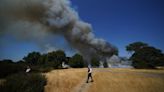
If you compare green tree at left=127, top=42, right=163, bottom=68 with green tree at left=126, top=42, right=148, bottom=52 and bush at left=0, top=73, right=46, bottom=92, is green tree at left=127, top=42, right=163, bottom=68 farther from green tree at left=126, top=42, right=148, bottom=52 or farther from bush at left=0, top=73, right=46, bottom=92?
bush at left=0, top=73, right=46, bottom=92

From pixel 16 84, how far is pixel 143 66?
47.0m

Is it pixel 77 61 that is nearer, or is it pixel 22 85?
pixel 22 85

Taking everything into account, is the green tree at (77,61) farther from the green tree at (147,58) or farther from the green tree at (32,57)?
the green tree at (32,57)

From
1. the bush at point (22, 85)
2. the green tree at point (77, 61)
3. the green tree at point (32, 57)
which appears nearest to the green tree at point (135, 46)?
the green tree at point (77, 61)

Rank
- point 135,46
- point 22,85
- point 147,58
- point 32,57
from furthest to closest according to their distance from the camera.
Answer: point 32,57 < point 135,46 < point 147,58 < point 22,85

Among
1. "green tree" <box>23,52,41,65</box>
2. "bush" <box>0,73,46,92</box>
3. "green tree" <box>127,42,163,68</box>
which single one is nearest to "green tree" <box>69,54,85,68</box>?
"green tree" <box>127,42,163,68</box>


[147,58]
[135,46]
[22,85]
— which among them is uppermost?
[135,46]

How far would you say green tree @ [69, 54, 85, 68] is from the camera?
70250 millimetres

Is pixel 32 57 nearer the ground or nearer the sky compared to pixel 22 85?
nearer the sky

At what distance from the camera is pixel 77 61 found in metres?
71.4

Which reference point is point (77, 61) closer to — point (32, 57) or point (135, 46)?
point (135, 46)

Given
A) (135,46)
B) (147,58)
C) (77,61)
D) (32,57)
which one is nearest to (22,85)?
(147,58)

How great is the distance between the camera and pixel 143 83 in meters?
24.4

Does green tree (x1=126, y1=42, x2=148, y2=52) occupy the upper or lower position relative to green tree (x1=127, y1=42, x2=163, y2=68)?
upper
